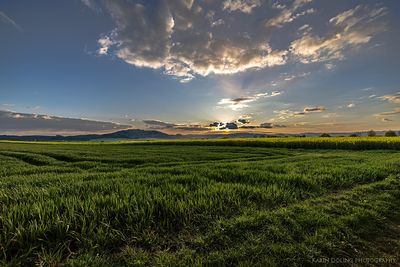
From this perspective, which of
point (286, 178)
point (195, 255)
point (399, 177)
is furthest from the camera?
point (399, 177)

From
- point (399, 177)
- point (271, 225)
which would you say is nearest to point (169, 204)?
point (271, 225)

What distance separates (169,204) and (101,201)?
63.4 inches

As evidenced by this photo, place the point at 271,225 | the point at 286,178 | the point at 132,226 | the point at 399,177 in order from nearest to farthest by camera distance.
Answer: the point at 132,226
the point at 271,225
the point at 286,178
the point at 399,177

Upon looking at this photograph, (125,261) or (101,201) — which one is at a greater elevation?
(101,201)

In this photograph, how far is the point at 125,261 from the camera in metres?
3.30

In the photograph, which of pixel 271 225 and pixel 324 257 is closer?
pixel 324 257

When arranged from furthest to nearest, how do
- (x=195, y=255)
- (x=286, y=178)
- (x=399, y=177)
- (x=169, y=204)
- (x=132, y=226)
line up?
(x=399, y=177)
(x=286, y=178)
(x=169, y=204)
(x=132, y=226)
(x=195, y=255)

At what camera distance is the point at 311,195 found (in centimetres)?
718

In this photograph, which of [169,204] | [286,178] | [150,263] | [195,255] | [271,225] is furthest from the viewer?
[286,178]

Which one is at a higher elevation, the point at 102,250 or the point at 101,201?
the point at 101,201

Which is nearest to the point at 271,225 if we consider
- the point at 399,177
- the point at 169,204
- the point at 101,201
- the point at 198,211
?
the point at 198,211

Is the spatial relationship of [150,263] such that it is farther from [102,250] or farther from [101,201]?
[101,201]

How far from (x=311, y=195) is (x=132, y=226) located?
5.95m

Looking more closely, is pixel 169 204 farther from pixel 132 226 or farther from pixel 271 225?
pixel 271 225
